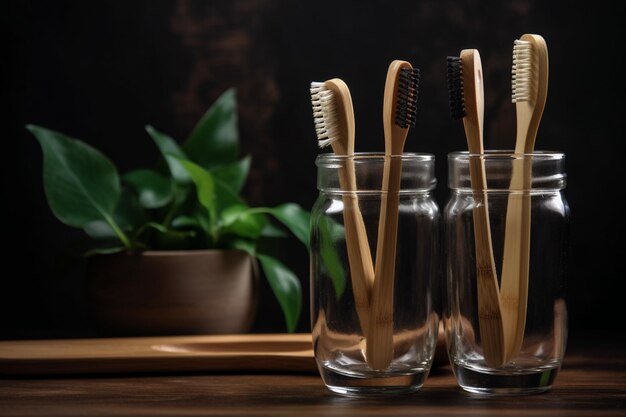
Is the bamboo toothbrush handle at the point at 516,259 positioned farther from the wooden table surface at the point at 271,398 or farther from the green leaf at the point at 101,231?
the green leaf at the point at 101,231

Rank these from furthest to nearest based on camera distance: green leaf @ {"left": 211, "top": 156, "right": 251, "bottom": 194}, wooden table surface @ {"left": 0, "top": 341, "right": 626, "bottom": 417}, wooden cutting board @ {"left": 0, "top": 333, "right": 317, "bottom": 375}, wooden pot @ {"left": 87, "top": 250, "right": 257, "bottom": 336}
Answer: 1. green leaf @ {"left": 211, "top": 156, "right": 251, "bottom": 194}
2. wooden pot @ {"left": 87, "top": 250, "right": 257, "bottom": 336}
3. wooden cutting board @ {"left": 0, "top": 333, "right": 317, "bottom": 375}
4. wooden table surface @ {"left": 0, "top": 341, "right": 626, "bottom": 417}

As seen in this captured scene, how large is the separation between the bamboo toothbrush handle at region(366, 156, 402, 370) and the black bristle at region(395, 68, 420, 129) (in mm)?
27

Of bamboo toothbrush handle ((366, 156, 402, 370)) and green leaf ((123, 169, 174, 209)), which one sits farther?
green leaf ((123, 169, 174, 209))

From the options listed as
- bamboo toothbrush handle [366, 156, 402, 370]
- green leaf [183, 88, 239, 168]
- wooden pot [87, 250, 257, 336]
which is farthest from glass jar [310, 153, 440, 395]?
green leaf [183, 88, 239, 168]

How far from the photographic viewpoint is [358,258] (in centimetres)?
65

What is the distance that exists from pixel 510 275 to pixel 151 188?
0.46m

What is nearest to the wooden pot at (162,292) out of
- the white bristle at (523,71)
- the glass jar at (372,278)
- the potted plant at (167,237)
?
the potted plant at (167,237)

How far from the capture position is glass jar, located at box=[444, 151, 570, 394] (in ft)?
2.12

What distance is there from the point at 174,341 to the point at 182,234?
134mm

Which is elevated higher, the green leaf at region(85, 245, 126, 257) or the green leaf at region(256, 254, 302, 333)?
the green leaf at region(85, 245, 126, 257)

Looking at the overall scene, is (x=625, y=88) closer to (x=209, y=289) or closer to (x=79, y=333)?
(x=209, y=289)

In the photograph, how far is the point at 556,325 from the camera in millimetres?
663

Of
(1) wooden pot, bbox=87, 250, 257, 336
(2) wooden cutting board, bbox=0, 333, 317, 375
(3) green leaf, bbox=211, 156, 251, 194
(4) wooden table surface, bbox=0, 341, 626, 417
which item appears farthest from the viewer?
(3) green leaf, bbox=211, 156, 251, 194

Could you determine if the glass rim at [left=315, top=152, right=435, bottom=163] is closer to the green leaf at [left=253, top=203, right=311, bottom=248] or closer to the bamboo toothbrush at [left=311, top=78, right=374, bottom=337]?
the bamboo toothbrush at [left=311, top=78, right=374, bottom=337]
